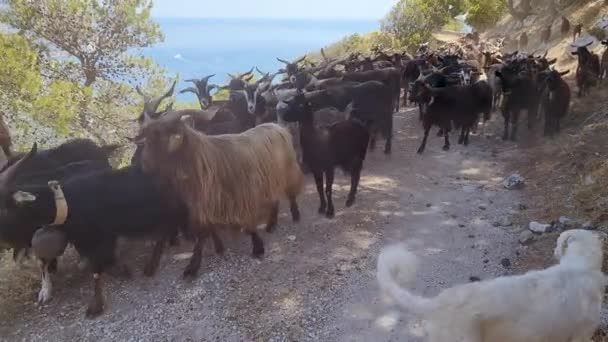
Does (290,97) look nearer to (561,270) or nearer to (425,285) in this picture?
(425,285)

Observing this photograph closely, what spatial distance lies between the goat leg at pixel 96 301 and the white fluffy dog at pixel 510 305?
311cm

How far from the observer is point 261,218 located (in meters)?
6.31

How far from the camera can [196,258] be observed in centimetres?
561

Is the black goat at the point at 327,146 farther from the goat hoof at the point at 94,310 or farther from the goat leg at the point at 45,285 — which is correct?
the goat leg at the point at 45,285

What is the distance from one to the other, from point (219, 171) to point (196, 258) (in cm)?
99

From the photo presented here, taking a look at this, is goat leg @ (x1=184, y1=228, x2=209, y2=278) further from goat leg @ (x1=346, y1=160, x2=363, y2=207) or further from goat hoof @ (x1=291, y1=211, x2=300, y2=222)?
goat leg @ (x1=346, y1=160, x2=363, y2=207)

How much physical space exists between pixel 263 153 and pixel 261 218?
0.83 meters

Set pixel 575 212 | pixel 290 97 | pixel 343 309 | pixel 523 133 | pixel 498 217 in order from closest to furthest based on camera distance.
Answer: pixel 343 309, pixel 575 212, pixel 498 217, pixel 290 97, pixel 523 133

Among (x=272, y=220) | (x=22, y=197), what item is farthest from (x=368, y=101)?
(x=22, y=197)

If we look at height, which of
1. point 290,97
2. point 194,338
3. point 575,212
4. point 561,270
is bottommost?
point 194,338

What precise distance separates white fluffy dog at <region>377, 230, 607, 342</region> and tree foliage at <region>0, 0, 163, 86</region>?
10514 mm

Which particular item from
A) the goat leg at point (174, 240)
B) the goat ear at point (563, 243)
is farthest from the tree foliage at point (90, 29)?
the goat ear at point (563, 243)

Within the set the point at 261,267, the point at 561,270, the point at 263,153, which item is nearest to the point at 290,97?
the point at 263,153

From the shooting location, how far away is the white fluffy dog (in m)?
3.14
